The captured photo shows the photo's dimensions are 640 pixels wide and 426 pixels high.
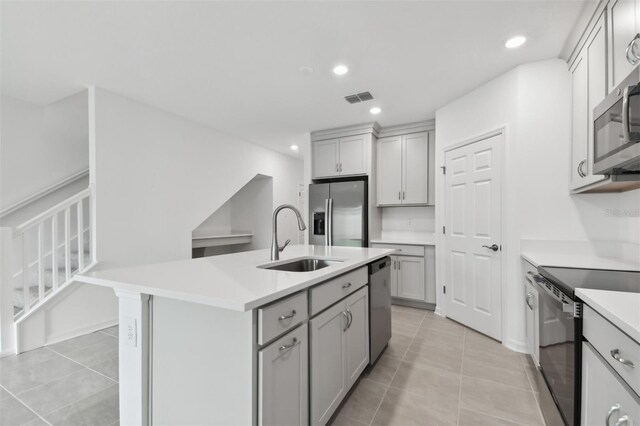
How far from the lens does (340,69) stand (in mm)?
2680

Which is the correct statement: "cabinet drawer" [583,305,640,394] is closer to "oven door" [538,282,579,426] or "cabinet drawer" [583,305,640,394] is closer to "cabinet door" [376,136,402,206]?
"oven door" [538,282,579,426]

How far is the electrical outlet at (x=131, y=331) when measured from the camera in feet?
4.37

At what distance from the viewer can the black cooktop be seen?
4.11 feet

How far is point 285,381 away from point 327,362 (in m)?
0.39

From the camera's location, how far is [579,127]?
2.20 meters

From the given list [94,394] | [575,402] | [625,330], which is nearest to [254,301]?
[625,330]

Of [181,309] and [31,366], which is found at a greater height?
[181,309]

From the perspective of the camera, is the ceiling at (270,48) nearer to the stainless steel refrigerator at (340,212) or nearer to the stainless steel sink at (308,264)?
the stainless steel refrigerator at (340,212)

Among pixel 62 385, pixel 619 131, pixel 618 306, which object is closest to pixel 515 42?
pixel 619 131

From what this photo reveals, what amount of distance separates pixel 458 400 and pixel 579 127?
7.38 ft

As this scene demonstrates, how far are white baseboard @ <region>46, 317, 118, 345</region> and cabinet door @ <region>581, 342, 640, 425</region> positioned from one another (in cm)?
399

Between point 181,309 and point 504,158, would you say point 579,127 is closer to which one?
point 504,158

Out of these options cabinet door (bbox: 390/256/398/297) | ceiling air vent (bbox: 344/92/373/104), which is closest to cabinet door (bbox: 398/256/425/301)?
cabinet door (bbox: 390/256/398/297)

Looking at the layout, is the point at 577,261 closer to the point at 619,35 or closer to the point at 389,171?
the point at 619,35
